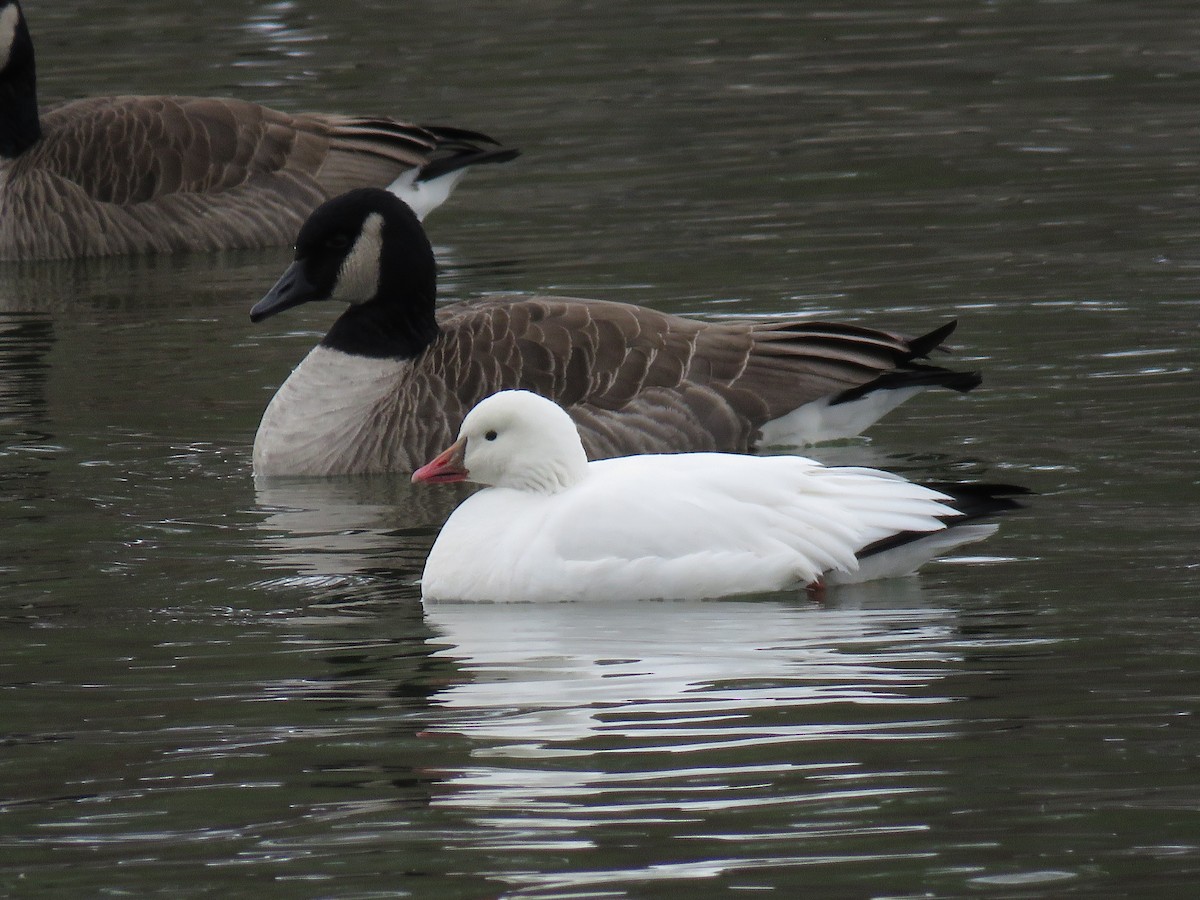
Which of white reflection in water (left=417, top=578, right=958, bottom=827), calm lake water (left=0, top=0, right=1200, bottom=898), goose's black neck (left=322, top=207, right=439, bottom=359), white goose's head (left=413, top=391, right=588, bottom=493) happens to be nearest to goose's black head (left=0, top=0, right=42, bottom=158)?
calm lake water (left=0, top=0, right=1200, bottom=898)

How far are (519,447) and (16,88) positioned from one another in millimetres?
10032

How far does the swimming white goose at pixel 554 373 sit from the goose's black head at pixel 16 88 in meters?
6.74

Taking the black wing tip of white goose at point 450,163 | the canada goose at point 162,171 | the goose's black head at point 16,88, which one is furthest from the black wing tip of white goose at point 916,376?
the goose's black head at point 16,88

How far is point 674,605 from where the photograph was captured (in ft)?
25.9

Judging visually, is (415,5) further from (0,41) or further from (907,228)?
(907,228)

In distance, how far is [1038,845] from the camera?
520 cm

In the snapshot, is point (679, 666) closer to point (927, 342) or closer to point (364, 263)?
point (927, 342)

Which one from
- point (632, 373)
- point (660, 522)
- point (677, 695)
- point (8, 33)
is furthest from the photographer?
point (8, 33)

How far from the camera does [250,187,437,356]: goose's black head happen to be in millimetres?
10906

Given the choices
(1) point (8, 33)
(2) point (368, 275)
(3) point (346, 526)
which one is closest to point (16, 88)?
(1) point (8, 33)

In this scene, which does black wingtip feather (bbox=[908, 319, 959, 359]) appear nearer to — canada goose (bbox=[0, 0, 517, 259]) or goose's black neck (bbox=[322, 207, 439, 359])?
goose's black neck (bbox=[322, 207, 439, 359])

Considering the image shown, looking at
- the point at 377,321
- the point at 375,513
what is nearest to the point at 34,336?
the point at 377,321

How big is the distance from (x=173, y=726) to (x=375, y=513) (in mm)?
→ 3336

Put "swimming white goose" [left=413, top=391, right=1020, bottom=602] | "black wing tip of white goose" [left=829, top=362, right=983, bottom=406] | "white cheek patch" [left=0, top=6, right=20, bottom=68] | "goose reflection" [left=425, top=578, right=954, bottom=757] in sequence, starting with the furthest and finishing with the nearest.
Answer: "white cheek patch" [left=0, top=6, right=20, bottom=68]
"black wing tip of white goose" [left=829, top=362, right=983, bottom=406]
"swimming white goose" [left=413, top=391, right=1020, bottom=602]
"goose reflection" [left=425, top=578, right=954, bottom=757]
